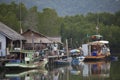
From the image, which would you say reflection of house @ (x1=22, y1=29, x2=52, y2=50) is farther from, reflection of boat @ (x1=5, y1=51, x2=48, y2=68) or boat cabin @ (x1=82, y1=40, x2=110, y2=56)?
reflection of boat @ (x1=5, y1=51, x2=48, y2=68)

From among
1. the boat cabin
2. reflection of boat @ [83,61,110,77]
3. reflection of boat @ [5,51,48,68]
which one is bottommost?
reflection of boat @ [83,61,110,77]

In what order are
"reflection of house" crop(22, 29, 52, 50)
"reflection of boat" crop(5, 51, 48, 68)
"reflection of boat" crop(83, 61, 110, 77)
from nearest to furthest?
"reflection of boat" crop(83, 61, 110, 77) < "reflection of boat" crop(5, 51, 48, 68) < "reflection of house" crop(22, 29, 52, 50)

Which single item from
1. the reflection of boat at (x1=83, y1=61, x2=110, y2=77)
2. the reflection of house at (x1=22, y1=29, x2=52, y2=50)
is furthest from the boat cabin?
the reflection of boat at (x1=83, y1=61, x2=110, y2=77)

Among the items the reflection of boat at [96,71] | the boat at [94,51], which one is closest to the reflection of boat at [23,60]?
the reflection of boat at [96,71]

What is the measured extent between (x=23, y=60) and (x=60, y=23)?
5897cm

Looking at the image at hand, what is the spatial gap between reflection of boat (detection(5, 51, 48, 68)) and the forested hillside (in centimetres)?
1975

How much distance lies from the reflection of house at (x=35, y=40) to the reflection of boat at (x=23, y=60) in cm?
1254

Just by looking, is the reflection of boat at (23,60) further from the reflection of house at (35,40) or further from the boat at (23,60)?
the reflection of house at (35,40)

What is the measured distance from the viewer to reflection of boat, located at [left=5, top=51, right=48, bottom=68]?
156 feet

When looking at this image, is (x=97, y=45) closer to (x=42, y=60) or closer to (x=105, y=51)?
(x=105, y=51)

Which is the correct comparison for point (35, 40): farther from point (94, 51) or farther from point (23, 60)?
point (23, 60)

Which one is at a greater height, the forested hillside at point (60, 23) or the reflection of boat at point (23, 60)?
the forested hillside at point (60, 23)

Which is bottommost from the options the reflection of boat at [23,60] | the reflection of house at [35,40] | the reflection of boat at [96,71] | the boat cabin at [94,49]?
the reflection of boat at [96,71]

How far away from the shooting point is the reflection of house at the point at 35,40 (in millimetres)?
65750
